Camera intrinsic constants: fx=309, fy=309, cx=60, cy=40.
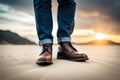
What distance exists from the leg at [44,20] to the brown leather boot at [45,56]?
1.5 inches

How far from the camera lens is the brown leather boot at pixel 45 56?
87.6 inches

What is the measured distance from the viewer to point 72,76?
194cm

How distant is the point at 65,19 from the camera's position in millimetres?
2473

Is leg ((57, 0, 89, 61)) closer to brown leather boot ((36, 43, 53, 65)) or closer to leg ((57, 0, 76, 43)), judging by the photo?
leg ((57, 0, 76, 43))

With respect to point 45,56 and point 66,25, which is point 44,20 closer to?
point 66,25

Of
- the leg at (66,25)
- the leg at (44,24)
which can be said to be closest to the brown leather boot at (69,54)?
the leg at (66,25)

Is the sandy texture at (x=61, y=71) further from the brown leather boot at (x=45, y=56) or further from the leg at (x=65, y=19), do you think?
the leg at (x=65, y=19)

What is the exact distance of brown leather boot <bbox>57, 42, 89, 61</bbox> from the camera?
7.81ft

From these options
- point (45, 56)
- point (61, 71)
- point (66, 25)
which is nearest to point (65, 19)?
point (66, 25)

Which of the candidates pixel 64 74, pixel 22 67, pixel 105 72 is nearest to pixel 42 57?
pixel 22 67

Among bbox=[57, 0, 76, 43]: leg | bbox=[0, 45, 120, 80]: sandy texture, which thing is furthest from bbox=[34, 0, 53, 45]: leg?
bbox=[0, 45, 120, 80]: sandy texture

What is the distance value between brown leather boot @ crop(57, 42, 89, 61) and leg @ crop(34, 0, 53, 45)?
14cm

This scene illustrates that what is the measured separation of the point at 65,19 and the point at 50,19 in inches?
5.1

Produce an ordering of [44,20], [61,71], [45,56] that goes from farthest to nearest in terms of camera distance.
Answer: [44,20]
[45,56]
[61,71]
